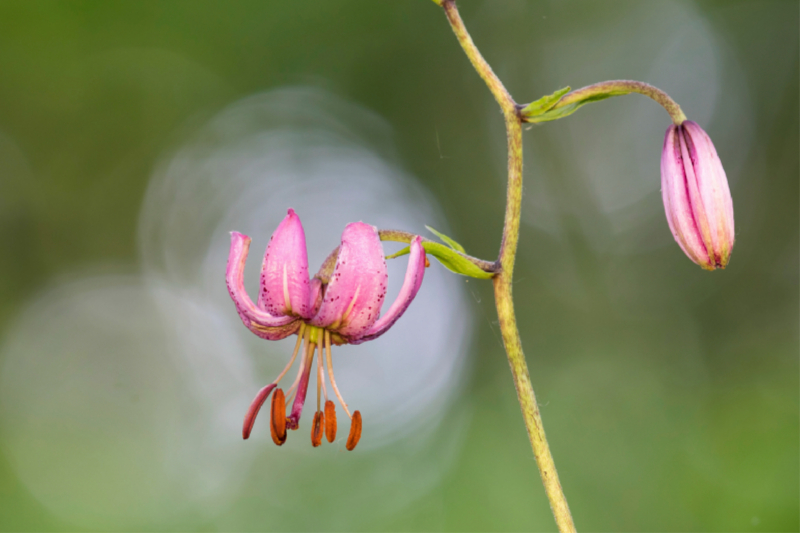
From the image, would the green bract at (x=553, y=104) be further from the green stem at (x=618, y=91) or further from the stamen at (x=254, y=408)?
the stamen at (x=254, y=408)

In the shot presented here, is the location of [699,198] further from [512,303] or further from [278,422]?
[278,422]

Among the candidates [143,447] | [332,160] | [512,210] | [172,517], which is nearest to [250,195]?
[332,160]

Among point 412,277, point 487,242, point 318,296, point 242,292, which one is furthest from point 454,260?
point 487,242

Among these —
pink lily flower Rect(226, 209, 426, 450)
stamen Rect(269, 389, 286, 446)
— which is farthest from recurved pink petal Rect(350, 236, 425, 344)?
stamen Rect(269, 389, 286, 446)

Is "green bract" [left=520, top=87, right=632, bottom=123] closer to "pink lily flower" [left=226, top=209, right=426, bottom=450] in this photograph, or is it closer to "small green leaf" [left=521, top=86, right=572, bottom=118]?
"small green leaf" [left=521, top=86, right=572, bottom=118]

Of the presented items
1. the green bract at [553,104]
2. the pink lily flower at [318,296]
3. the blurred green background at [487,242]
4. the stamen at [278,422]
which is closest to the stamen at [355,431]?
the pink lily flower at [318,296]

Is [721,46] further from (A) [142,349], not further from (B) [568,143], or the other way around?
(A) [142,349]
